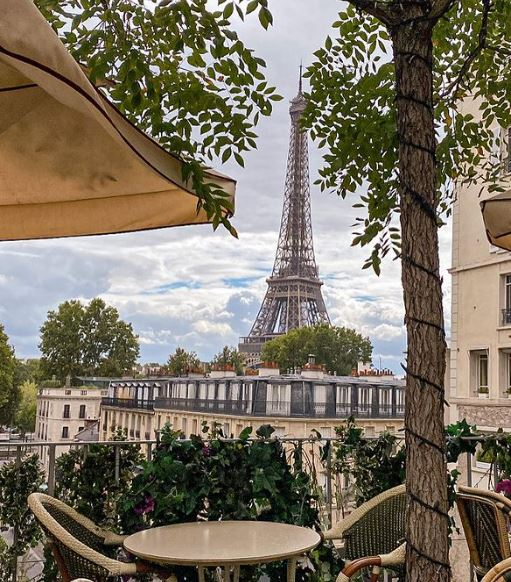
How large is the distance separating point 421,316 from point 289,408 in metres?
26.1

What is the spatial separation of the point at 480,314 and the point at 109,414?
97.1ft

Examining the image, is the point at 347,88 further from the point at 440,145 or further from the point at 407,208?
the point at 407,208

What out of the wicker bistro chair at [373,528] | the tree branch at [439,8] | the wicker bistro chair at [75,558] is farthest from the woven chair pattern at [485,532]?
the tree branch at [439,8]

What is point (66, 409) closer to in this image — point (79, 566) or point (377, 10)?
point (79, 566)

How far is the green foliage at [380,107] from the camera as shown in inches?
96.3

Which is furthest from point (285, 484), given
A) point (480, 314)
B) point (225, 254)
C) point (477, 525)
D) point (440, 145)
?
point (225, 254)

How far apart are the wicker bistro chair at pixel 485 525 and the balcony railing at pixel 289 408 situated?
22384 millimetres

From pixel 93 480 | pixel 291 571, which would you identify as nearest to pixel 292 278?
pixel 93 480

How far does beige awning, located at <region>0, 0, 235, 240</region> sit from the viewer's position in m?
1.05

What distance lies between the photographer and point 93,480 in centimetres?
294

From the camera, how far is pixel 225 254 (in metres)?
69.6

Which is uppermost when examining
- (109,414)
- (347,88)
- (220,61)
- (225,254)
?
(225,254)

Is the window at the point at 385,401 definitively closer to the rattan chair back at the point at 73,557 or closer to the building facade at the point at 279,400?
the building facade at the point at 279,400

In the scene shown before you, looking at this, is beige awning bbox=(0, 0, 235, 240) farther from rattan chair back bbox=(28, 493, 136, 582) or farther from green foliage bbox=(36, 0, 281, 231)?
rattan chair back bbox=(28, 493, 136, 582)
